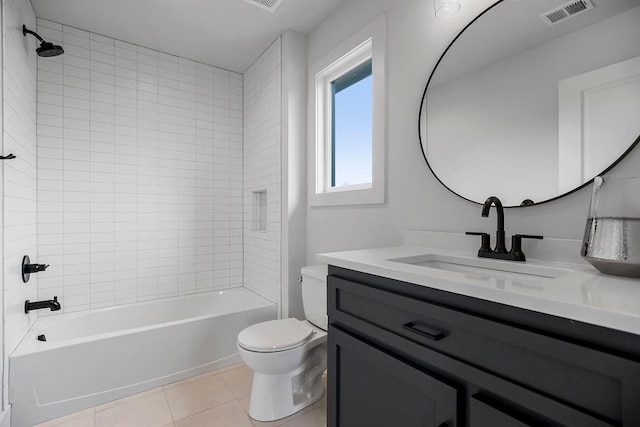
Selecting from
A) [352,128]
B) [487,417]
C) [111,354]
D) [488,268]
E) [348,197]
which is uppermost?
[352,128]

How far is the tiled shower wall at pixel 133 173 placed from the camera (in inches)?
91.5

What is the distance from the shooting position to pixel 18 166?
5.99ft

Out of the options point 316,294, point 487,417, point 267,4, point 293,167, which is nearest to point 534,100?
point 487,417

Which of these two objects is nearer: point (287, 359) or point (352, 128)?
point (287, 359)

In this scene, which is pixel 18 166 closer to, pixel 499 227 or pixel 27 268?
pixel 27 268

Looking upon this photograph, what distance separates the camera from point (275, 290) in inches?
100

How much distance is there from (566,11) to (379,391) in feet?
4.71

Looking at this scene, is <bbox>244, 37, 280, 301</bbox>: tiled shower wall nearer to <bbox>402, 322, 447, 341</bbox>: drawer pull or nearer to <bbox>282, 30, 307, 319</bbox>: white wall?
<bbox>282, 30, 307, 319</bbox>: white wall

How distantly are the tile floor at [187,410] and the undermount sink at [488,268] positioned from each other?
1070 millimetres

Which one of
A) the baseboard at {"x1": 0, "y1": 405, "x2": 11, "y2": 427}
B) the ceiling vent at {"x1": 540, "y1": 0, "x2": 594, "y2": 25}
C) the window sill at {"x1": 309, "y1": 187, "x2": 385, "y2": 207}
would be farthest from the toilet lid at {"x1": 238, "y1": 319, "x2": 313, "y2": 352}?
the ceiling vent at {"x1": 540, "y1": 0, "x2": 594, "y2": 25}

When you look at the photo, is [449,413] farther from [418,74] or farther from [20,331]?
[20,331]

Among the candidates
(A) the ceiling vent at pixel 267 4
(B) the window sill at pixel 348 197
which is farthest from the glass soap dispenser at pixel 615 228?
(A) the ceiling vent at pixel 267 4

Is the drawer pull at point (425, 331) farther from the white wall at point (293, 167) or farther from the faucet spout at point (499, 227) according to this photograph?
the white wall at point (293, 167)

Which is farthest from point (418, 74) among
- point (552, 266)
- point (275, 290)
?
point (275, 290)
